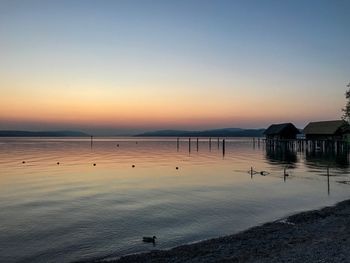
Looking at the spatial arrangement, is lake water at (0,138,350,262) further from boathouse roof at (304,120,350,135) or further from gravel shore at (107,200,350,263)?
boathouse roof at (304,120,350,135)

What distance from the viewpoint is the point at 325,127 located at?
76.2 m

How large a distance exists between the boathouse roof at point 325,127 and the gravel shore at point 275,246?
2240 inches

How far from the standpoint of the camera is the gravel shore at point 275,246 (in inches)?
491

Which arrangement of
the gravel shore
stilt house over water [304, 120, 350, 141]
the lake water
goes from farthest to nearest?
stilt house over water [304, 120, 350, 141] → the lake water → the gravel shore

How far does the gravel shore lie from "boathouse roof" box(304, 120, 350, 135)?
5689cm

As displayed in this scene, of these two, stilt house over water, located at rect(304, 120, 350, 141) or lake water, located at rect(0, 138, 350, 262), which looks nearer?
lake water, located at rect(0, 138, 350, 262)

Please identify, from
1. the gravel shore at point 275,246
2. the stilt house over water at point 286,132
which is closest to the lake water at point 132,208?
the gravel shore at point 275,246

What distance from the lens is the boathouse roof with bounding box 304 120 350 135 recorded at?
234 ft

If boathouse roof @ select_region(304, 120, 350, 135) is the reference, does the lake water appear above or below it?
below

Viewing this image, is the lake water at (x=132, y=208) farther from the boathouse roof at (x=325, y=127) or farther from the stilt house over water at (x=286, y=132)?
the stilt house over water at (x=286, y=132)

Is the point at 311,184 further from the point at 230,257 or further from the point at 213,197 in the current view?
the point at 230,257

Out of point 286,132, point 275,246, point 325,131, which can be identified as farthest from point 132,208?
point 286,132

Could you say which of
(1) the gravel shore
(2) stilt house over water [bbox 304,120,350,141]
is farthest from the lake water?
(2) stilt house over water [bbox 304,120,350,141]

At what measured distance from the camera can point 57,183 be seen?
3612 cm
